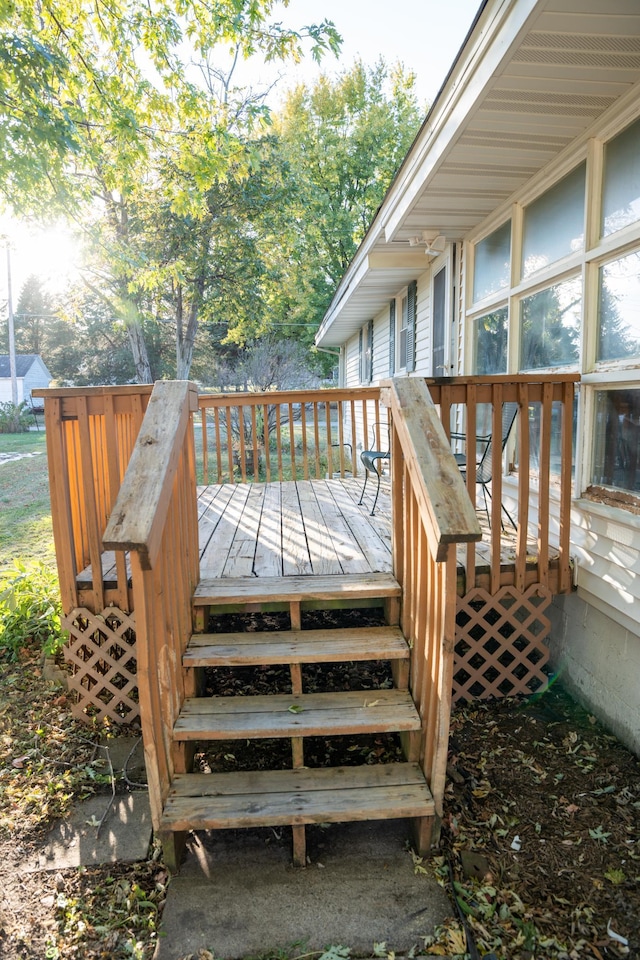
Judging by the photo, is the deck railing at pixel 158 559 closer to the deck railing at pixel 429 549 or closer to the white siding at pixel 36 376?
the deck railing at pixel 429 549

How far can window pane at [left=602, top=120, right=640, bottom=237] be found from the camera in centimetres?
253

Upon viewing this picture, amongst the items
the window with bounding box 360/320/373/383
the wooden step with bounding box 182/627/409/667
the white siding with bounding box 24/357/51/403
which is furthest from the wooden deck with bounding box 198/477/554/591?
the white siding with bounding box 24/357/51/403

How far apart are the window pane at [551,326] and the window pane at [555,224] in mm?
188

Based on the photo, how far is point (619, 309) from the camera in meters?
2.68

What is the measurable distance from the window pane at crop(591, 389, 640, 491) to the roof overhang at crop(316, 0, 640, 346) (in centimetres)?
132

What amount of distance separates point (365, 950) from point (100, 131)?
9.02 meters

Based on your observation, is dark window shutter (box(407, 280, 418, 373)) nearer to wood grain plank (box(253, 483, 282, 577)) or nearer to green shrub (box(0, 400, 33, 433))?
wood grain plank (box(253, 483, 282, 577))

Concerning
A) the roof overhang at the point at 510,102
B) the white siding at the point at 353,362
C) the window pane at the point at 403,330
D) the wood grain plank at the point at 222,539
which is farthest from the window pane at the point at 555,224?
the white siding at the point at 353,362

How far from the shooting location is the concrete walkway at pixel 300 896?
1.79 m

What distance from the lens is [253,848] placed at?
7.14ft

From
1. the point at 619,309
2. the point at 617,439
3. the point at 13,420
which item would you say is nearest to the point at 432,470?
the point at 617,439

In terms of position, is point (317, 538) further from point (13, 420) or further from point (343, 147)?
point (343, 147)

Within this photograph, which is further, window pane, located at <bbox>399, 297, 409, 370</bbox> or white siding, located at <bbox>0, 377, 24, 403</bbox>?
Answer: white siding, located at <bbox>0, 377, 24, 403</bbox>

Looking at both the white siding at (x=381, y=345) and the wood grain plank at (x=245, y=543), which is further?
the white siding at (x=381, y=345)
